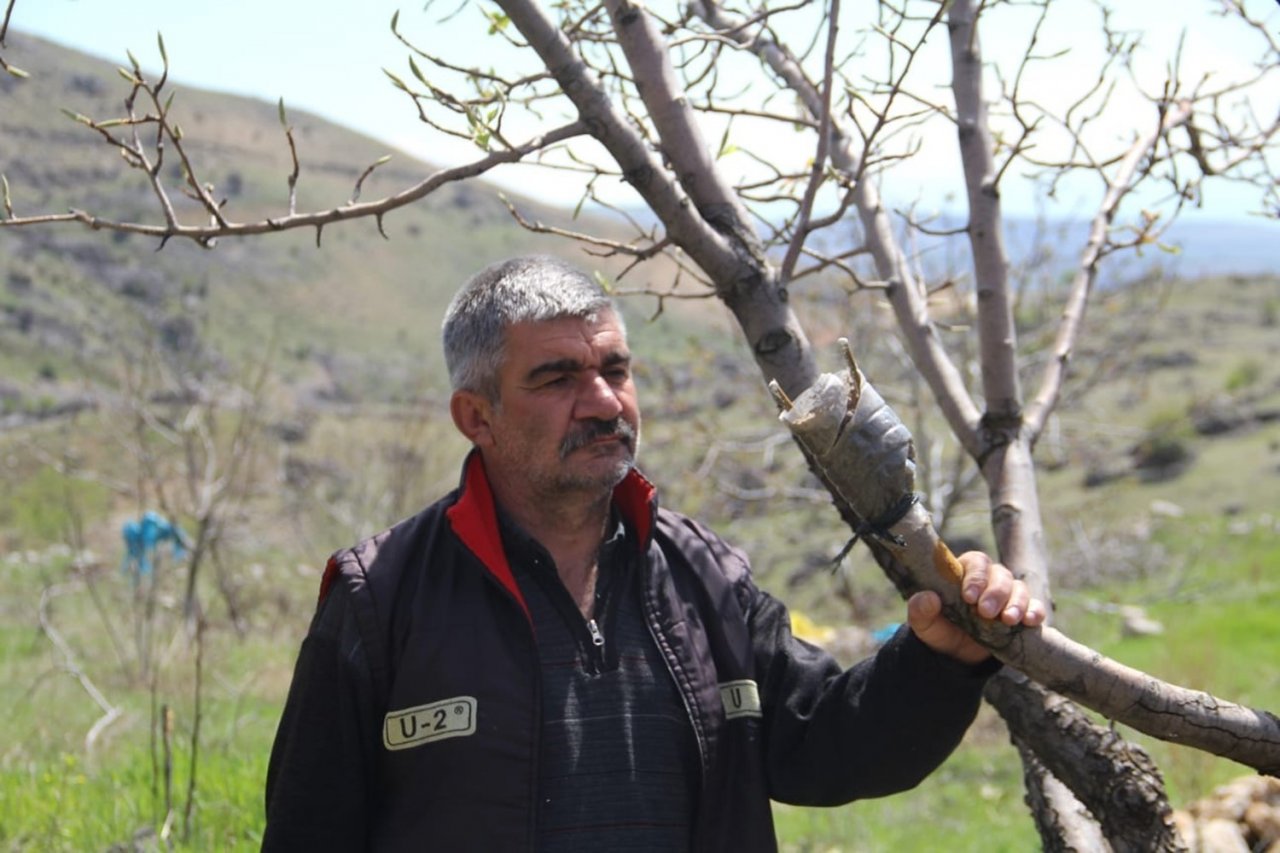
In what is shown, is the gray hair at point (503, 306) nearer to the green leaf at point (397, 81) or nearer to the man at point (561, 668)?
the man at point (561, 668)

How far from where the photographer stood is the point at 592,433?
2322 mm

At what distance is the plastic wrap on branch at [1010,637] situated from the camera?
1.56m

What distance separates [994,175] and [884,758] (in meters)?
1.44

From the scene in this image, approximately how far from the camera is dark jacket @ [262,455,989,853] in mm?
2129

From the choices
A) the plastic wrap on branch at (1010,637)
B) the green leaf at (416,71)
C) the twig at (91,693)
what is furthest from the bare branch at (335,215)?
the twig at (91,693)

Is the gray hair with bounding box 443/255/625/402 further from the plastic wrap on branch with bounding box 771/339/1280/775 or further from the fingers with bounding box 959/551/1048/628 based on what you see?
the fingers with bounding box 959/551/1048/628

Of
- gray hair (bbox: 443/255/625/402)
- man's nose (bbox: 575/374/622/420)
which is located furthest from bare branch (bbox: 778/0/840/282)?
man's nose (bbox: 575/374/622/420)

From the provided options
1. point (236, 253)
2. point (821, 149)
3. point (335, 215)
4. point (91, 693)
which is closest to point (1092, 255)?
point (821, 149)

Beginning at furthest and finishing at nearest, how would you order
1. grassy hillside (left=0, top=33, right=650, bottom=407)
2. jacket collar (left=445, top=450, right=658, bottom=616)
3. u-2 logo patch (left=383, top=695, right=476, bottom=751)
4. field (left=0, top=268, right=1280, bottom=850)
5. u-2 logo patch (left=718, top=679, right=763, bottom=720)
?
grassy hillside (left=0, top=33, right=650, bottom=407) → field (left=0, top=268, right=1280, bottom=850) → u-2 logo patch (left=718, top=679, right=763, bottom=720) → jacket collar (left=445, top=450, right=658, bottom=616) → u-2 logo patch (left=383, top=695, right=476, bottom=751)

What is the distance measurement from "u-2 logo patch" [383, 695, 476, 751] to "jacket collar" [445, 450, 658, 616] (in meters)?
0.19

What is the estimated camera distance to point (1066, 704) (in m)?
2.44

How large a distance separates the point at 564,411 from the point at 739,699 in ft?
2.00

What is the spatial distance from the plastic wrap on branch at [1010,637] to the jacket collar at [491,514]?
0.62 metres

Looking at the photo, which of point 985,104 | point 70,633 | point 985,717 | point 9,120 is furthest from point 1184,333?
point 9,120
